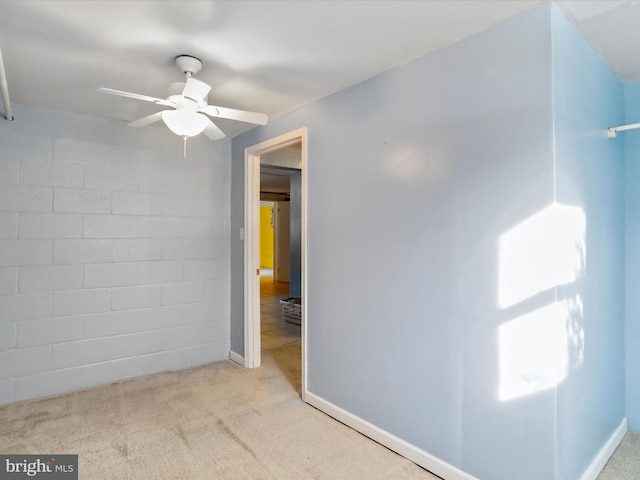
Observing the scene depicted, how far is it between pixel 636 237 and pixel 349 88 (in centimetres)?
210

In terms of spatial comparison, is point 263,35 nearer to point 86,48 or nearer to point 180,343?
point 86,48

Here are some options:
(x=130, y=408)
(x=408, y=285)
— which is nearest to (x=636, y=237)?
(x=408, y=285)

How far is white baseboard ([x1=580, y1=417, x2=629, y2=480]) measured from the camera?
1.88 m

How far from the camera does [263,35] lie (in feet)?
6.06

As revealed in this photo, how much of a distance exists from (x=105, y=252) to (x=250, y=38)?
2.26 metres

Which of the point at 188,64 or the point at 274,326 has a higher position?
the point at 188,64

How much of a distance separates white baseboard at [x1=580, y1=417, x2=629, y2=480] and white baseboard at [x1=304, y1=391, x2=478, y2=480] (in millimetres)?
609

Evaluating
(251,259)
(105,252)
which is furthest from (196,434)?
(105,252)

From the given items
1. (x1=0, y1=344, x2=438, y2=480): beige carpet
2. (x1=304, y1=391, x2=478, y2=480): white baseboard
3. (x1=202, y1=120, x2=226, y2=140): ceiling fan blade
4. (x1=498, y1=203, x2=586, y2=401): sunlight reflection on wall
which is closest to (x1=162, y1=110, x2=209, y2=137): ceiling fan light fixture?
(x1=202, y1=120, x2=226, y2=140): ceiling fan blade

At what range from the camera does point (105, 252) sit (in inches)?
124

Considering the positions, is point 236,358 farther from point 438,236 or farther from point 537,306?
point 537,306

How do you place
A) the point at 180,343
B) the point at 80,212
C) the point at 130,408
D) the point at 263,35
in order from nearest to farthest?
the point at 263,35 < the point at 130,408 < the point at 80,212 < the point at 180,343

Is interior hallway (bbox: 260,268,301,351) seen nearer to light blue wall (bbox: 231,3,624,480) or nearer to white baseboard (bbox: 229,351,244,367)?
white baseboard (bbox: 229,351,244,367)

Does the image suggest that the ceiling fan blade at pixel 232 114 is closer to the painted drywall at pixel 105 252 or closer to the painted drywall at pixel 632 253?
the painted drywall at pixel 105 252
